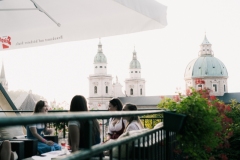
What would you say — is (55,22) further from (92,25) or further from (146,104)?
(146,104)

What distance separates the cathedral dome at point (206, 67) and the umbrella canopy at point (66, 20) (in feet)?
328

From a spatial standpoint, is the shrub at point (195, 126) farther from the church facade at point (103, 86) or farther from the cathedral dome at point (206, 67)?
the church facade at point (103, 86)

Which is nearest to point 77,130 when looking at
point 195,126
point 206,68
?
point 195,126

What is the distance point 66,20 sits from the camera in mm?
4934

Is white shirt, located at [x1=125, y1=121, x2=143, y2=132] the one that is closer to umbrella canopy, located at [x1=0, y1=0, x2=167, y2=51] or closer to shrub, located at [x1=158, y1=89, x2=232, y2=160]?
shrub, located at [x1=158, y1=89, x2=232, y2=160]

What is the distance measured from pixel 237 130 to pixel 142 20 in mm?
6576

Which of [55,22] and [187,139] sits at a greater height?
[55,22]

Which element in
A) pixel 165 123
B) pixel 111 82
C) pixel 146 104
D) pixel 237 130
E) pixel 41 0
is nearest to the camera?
pixel 165 123

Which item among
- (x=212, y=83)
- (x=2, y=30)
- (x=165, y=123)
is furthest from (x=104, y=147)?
(x=212, y=83)

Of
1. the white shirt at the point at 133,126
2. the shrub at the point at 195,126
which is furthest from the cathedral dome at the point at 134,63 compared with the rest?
the shrub at the point at 195,126

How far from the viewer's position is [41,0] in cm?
462

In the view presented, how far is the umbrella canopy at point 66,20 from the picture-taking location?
438 centimetres

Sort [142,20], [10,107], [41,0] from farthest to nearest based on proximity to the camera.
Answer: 1. [10,107]
2. [41,0]
3. [142,20]

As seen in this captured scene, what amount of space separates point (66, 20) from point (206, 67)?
10215 cm
